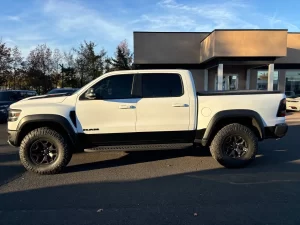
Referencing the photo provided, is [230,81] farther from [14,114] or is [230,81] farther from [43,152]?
[14,114]

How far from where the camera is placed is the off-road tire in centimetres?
541

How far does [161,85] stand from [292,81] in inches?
840

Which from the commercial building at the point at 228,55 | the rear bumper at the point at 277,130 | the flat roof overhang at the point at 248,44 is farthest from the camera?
the commercial building at the point at 228,55

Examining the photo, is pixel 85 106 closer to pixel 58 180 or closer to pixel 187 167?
pixel 58 180

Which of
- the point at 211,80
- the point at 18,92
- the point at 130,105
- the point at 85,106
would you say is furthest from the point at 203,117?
the point at 211,80

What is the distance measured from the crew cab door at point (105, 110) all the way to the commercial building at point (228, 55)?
43.7ft

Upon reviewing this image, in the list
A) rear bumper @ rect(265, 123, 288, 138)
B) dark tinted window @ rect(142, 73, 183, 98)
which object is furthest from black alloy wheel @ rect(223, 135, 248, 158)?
dark tinted window @ rect(142, 73, 183, 98)

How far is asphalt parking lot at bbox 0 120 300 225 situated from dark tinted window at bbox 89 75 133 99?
1.52 meters

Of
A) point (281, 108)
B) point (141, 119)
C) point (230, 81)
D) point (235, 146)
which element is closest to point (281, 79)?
point (230, 81)

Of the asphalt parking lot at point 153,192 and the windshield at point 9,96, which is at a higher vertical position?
the windshield at point 9,96

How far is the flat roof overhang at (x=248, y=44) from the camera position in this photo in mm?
17203

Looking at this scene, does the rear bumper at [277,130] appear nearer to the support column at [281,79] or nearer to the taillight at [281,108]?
the taillight at [281,108]

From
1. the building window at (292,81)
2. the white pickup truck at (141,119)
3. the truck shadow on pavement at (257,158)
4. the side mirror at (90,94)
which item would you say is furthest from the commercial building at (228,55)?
the side mirror at (90,94)

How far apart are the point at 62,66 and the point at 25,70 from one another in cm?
508
